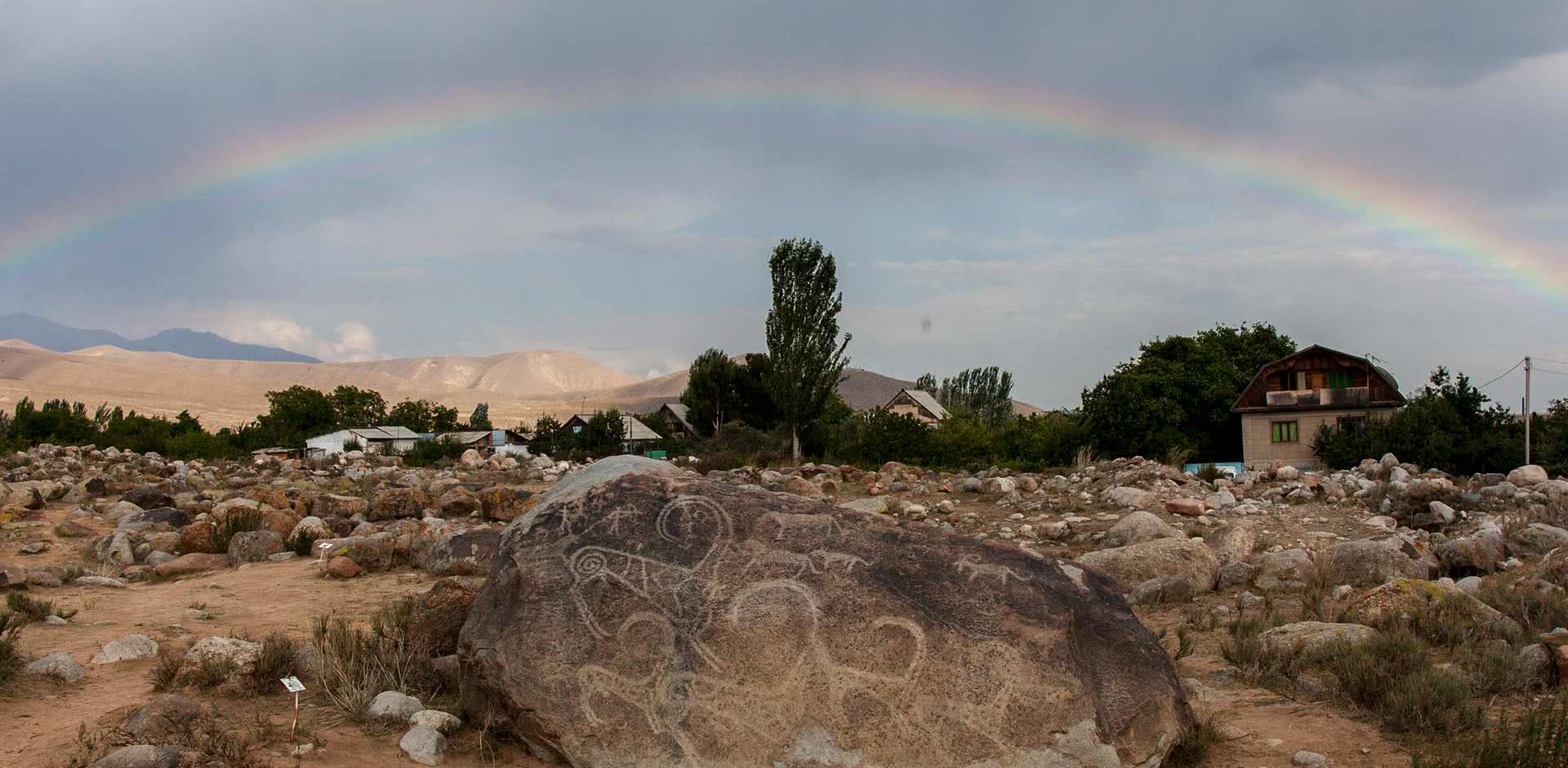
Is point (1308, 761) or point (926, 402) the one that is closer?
point (1308, 761)

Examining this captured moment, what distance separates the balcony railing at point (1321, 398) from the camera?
35.4 meters

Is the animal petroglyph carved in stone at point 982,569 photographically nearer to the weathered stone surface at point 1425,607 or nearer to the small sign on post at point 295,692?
the small sign on post at point 295,692

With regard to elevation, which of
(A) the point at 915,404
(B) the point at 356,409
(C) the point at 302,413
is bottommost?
(C) the point at 302,413

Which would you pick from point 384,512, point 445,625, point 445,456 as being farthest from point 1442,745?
point 445,456

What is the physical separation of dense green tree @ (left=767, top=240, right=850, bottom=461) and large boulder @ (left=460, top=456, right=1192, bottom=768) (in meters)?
31.5

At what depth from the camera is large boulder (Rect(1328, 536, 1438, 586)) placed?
30.0 ft

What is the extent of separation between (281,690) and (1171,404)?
3565 centimetres

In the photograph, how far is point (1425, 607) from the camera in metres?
6.89

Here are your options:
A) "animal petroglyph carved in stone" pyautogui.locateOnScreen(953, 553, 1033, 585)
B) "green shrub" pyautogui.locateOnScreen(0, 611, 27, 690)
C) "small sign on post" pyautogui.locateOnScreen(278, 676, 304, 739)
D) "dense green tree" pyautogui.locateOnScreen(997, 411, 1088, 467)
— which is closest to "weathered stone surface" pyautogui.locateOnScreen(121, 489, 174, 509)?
"green shrub" pyautogui.locateOnScreen(0, 611, 27, 690)

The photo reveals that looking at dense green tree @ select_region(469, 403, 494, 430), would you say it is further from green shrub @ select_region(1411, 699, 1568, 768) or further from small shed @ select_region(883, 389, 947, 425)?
green shrub @ select_region(1411, 699, 1568, 768)

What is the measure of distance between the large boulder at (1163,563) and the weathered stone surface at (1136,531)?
5.27 feet

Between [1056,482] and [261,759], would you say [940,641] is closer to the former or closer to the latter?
[261,759]

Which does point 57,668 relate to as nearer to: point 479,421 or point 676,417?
point 676,417

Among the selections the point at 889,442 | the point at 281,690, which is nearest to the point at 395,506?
the point at 281,690
